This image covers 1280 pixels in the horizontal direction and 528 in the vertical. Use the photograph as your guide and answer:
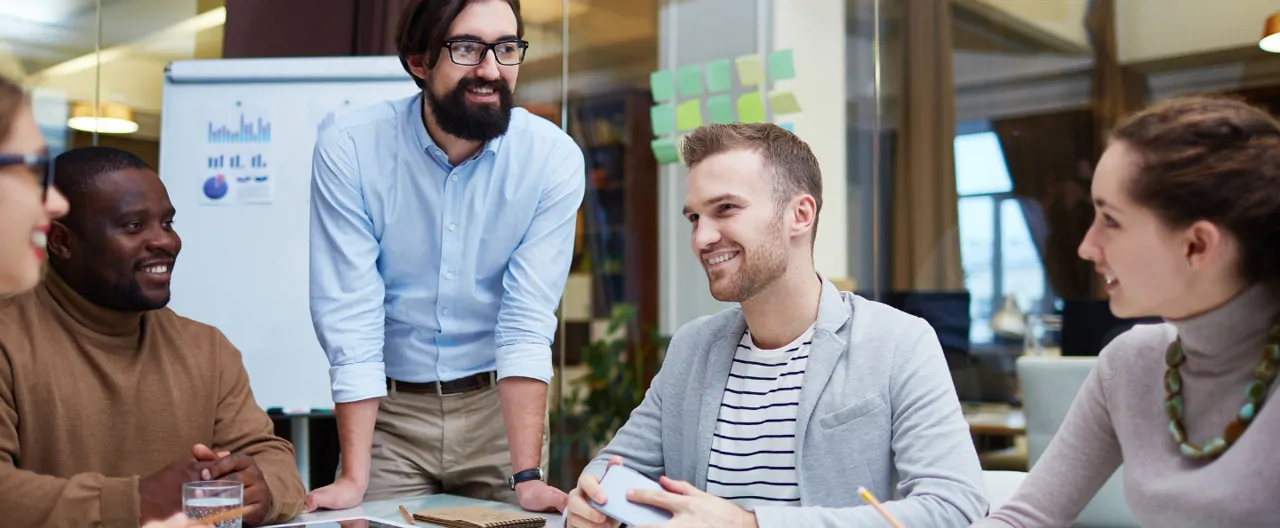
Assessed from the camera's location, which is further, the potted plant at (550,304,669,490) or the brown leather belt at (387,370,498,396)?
the potted plant at (550,304,669,490)

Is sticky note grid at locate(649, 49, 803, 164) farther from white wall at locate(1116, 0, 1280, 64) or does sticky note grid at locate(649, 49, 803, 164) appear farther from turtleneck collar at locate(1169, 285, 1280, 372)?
turtleneck collar at locate(1169, 285, 1280, 372)

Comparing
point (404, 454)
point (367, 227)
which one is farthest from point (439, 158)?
point (404, 454)

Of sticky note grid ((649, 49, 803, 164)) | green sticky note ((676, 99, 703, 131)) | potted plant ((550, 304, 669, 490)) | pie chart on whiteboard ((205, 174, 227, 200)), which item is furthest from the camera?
potted plant ((550, 304, 669, 490))

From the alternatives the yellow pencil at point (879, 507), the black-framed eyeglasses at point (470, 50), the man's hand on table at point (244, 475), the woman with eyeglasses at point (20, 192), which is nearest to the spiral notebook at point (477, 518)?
the man's hand on table at point (244, 475)

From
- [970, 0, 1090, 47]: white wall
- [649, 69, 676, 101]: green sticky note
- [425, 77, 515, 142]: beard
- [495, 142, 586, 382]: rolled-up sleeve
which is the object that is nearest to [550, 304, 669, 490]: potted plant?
[649, 69, 676, 101]: green sticky note

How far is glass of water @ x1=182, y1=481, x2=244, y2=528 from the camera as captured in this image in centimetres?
162

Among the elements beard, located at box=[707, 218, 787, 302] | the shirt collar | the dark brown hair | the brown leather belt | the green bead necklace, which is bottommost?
the brown leather belt

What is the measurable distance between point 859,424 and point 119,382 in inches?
51.0

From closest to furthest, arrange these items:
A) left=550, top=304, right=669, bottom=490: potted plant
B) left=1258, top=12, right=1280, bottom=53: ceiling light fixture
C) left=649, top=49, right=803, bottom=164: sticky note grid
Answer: left=1258, top=12, right=1280, bottom=53: ceiling light fixture, left=649, top=49, right=803, bottom=164: sticky note grid, left=550, top=304, right=669, bottom=490: potted plant

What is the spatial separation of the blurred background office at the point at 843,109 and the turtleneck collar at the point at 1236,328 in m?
2.44

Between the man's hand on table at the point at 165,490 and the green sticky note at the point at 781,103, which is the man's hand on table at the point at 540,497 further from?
the green sticky note at the point at 781,103

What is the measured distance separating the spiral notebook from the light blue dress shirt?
1.63ft

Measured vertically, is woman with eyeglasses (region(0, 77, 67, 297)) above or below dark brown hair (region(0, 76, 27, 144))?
below

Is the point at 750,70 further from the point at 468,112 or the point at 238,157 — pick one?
the point at 468,112
